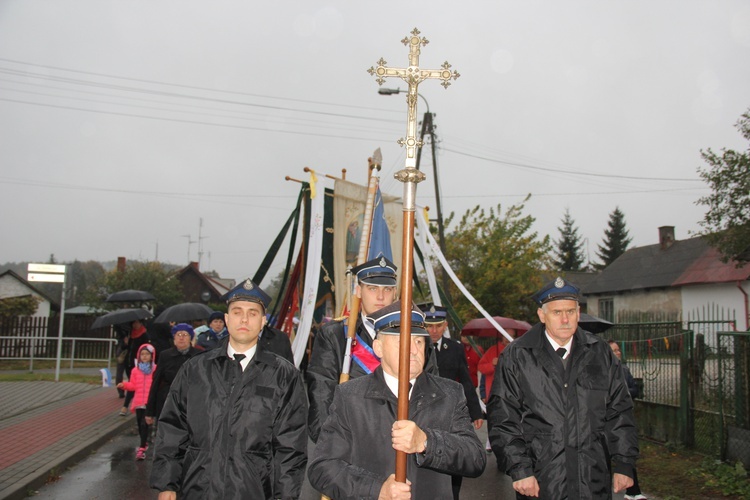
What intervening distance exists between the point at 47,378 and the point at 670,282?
30.4 metres

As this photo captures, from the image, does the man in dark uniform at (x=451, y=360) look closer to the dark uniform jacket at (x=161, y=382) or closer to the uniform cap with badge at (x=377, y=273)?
the uniform cap with badge at (x=377, y=273)

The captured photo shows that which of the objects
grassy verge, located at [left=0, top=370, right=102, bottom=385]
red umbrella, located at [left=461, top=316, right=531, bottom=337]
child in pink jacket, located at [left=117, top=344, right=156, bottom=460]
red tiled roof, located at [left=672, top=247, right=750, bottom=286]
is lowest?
grassy verge, located at [left=0, top=370, right=102, bottom=385]

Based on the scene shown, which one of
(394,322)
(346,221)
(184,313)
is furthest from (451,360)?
(184,313)

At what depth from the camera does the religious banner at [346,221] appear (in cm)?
1167

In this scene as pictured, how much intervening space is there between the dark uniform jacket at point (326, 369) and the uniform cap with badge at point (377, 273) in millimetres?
320

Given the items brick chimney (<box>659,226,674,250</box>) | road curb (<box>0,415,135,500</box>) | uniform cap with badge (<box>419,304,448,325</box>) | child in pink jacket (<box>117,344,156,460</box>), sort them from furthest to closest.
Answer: brick chimney (<box>659,226,674,250</box>)
child in pink jacket (<box>117,344,156,460</box>)
uniform cap with badge (<box>419,304,448,325</box>)
road curb (<box>0,415,135,500</box>)

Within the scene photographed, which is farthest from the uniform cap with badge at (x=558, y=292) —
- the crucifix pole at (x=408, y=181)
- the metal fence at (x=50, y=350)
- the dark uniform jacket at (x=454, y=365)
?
the metal fence at (x=50, y=350)

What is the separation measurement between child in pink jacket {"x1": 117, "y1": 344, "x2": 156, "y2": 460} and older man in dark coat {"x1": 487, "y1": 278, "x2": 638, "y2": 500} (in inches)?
239

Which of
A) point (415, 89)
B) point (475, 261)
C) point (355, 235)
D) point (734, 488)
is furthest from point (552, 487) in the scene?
point (475, 261)

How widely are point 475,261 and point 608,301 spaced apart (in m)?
17.2

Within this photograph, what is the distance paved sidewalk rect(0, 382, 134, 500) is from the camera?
23.6ft

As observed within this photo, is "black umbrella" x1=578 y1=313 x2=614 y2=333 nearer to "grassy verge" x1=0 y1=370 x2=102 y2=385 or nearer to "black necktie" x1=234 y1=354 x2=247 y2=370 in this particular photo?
"black necktie" x1=234 y1=354 x2=247 y2=370

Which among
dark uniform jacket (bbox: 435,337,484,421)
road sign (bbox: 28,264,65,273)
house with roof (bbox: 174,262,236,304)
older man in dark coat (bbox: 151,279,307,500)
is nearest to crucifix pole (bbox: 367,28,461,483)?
older man in dark coat (bbox: 151,279,307,500)

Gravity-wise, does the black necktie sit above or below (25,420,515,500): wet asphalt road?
above
